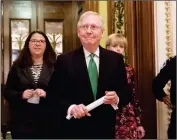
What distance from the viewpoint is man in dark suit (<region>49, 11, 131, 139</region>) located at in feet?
5.41

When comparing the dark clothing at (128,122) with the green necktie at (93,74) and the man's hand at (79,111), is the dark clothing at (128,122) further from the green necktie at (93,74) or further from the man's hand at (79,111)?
the man's hand at (79,111)

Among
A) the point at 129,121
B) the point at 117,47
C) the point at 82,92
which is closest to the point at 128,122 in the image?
the point at 129,121

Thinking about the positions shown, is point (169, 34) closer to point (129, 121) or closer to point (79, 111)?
point (129, 121)

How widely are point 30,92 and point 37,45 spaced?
37cm

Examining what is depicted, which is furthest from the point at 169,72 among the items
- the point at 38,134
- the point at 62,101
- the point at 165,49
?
the point at 38,134

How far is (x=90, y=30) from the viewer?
1660 mm

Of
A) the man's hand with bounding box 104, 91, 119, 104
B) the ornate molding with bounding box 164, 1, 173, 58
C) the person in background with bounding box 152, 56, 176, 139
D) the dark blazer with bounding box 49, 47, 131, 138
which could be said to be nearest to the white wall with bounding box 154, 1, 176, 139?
the ornate molding with bounding box 164, 1, 173, 58

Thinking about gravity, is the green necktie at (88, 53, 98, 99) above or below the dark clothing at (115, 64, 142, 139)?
above

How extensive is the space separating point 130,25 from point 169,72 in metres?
0.95

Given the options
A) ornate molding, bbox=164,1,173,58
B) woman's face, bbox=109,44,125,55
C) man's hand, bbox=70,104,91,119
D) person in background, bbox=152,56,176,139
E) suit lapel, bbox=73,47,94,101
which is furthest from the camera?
ornate molding, bbox=164,1,173,58

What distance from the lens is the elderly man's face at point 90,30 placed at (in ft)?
5.46

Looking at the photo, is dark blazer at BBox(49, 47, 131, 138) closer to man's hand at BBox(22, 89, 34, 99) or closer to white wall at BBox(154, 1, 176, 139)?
man's hand at BBox(22, 89, 34, 99)

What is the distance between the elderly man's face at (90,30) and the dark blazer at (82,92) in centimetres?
9

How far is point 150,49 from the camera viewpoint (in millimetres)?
2768
